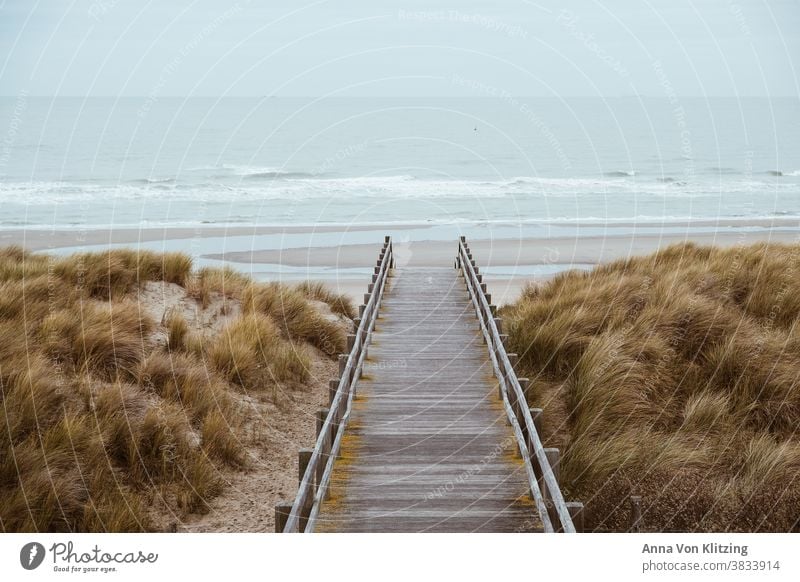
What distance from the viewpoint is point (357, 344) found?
34.2 ft

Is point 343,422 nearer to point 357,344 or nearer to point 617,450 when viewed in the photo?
point 357,344

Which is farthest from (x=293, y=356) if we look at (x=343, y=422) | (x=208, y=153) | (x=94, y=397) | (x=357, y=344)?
(x=208, y=153)

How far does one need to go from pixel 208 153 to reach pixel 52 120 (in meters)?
38.8

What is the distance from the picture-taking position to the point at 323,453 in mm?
7051

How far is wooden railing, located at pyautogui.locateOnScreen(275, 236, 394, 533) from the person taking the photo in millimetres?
→ 5773

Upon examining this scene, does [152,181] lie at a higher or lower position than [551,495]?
higher

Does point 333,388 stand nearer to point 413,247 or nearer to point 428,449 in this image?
point 428,449

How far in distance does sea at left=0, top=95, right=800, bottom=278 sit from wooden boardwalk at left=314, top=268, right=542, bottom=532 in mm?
18505
